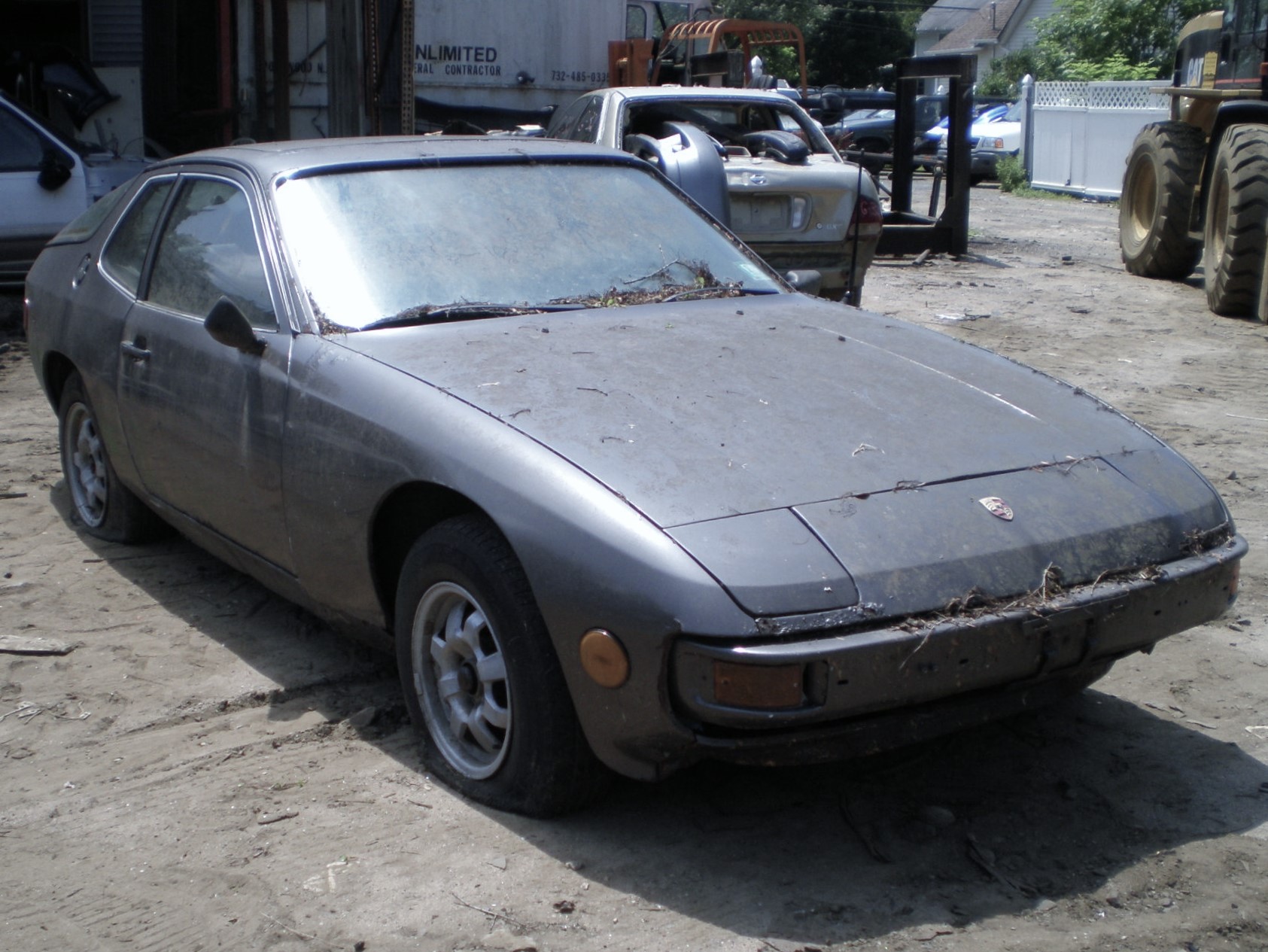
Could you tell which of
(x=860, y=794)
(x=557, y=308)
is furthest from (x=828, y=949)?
(x=557, y=308)

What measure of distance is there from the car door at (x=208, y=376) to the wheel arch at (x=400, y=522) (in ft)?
1.25

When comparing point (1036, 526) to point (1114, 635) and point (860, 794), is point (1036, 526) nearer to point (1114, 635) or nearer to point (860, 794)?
point (1114, 635)

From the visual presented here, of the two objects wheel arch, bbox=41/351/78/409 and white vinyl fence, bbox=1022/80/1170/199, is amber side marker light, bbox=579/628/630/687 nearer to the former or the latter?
wheel arch, bbox=41/351/78/409

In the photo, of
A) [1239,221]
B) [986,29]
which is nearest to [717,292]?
[1239,221]

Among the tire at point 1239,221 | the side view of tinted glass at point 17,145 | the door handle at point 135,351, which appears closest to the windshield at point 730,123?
the tire at point 1239,221

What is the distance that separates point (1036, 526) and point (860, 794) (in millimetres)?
782

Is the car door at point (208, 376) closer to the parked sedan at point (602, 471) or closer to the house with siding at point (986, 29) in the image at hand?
the parked sedan at point (602, 471)

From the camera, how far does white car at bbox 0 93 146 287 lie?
9.40m

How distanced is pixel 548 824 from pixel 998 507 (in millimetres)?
1210

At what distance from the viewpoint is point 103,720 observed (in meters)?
3.65

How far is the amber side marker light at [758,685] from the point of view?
2529 millimetres

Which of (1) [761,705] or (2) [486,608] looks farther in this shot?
(2) [486,608]

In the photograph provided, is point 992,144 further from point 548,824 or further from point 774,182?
point 548,824

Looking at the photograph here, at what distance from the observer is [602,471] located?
9.18ft
